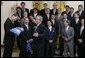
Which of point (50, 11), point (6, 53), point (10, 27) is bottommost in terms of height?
point (6, 53)

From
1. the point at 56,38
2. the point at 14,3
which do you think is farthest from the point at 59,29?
the point at 14,3

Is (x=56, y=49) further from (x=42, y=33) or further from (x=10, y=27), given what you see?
(x=10, y=27)

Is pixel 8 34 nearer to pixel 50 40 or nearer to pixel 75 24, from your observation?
pixel 50 40

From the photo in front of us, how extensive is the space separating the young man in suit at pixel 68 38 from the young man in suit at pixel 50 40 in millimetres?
310

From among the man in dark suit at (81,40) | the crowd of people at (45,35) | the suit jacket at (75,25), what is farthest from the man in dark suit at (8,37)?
the man in dark suit at (81,40)

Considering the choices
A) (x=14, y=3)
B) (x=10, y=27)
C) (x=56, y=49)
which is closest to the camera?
(x=10, y=27)

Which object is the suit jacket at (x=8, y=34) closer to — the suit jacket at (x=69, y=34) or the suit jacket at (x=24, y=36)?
the suit jacket at (x=24, y=36)

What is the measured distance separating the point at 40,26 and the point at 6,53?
121cm

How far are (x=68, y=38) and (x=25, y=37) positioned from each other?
122cm

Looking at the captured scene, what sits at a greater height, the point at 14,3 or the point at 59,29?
the point at 14,3

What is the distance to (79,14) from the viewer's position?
11180 millimetres

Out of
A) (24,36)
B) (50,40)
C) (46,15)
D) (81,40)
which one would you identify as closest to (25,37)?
(24,36)

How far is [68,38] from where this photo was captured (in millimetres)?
10484

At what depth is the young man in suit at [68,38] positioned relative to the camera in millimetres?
10492
